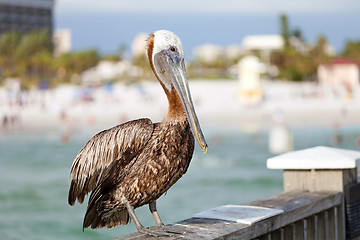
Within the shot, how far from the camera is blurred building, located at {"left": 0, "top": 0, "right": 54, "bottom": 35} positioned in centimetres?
8475

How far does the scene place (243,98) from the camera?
1601 inches

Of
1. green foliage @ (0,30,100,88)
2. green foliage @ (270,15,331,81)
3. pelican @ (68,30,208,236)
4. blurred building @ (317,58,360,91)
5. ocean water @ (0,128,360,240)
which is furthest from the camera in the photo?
green foliage @ (0,30,100,88)

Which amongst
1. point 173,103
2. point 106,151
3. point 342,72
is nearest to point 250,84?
point 342,72

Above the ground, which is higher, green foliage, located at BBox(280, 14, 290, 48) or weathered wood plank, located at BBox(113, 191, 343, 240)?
green foliage, located at BBox(280, 14, 290, 48)

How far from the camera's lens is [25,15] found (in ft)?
286

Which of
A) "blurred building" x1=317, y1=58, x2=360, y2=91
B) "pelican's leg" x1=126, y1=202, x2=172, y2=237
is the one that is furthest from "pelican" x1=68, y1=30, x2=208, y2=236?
"blurred building" x1=317, y1=58, x2=360, y2=91

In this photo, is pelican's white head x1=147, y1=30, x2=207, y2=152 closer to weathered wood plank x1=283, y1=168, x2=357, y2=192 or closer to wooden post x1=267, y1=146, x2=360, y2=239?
wooden post x1=267, y1=146, x2=360, y2=239

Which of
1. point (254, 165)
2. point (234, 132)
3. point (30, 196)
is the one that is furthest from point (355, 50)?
point (30, 196)

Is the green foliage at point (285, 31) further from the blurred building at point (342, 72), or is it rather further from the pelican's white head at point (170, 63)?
the pelican's white head at point (170, 63)

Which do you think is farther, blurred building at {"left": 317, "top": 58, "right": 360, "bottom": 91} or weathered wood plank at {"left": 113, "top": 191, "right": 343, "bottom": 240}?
blurred building at {"left": 317, "top": 58, "right": 360, "bottom": 91}

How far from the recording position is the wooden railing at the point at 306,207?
2.94 metres

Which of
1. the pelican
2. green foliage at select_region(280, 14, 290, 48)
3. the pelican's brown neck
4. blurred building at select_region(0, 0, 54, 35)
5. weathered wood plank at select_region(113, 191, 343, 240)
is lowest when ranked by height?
weathered wood plank at select_region(113, 191, 343, 240)

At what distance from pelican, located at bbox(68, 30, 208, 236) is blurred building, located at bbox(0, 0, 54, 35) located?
274 feet

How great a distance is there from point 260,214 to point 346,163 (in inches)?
35.1
